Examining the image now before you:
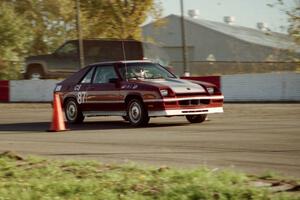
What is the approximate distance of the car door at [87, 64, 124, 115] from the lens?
15109 millimetres

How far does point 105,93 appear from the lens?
15.3 m

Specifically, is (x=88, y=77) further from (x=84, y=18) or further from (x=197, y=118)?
(x=84, y=18)

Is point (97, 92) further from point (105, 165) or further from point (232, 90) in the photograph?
point (232, 90)

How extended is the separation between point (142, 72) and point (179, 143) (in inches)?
170

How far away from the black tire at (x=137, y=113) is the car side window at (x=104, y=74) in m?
0.89

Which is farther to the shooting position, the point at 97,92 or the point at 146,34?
the point at 146,34

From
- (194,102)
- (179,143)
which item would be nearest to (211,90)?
(194,102)

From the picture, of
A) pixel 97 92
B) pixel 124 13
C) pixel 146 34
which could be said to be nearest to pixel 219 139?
pixel 97 92

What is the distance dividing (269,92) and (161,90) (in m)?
12.6

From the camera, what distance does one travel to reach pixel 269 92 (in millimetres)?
25938

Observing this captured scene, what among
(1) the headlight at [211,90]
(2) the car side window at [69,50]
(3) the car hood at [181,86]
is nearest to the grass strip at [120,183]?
(3) the car hood at [181,86]

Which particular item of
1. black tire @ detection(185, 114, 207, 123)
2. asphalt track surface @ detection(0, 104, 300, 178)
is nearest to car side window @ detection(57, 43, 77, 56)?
asphalt track surface @ detection(0, 104, 300, 178)

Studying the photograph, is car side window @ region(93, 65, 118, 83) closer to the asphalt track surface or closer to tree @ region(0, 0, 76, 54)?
the asphalt track surface

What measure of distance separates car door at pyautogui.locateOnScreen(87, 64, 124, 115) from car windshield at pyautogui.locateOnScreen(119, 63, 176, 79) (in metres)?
0.24
